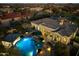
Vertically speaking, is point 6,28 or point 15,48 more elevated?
point 6,28

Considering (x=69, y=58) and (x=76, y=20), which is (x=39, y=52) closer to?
(x=69, y=58)

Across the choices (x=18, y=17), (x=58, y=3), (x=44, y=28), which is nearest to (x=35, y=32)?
(x=44, y=28)

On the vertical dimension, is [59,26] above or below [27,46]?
above

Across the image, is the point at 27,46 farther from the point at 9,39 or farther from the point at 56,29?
the point at 56,29

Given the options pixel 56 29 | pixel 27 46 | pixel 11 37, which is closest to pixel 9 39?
pixel 11 37

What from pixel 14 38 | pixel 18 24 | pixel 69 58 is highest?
pixel 18 24

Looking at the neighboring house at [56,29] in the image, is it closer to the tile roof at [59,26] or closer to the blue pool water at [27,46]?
the tile roof at [59,26]

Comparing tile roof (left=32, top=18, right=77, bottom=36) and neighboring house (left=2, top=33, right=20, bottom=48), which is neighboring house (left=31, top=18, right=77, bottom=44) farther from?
neighboring house (left=2, top=33, right=20, bottom=48)
